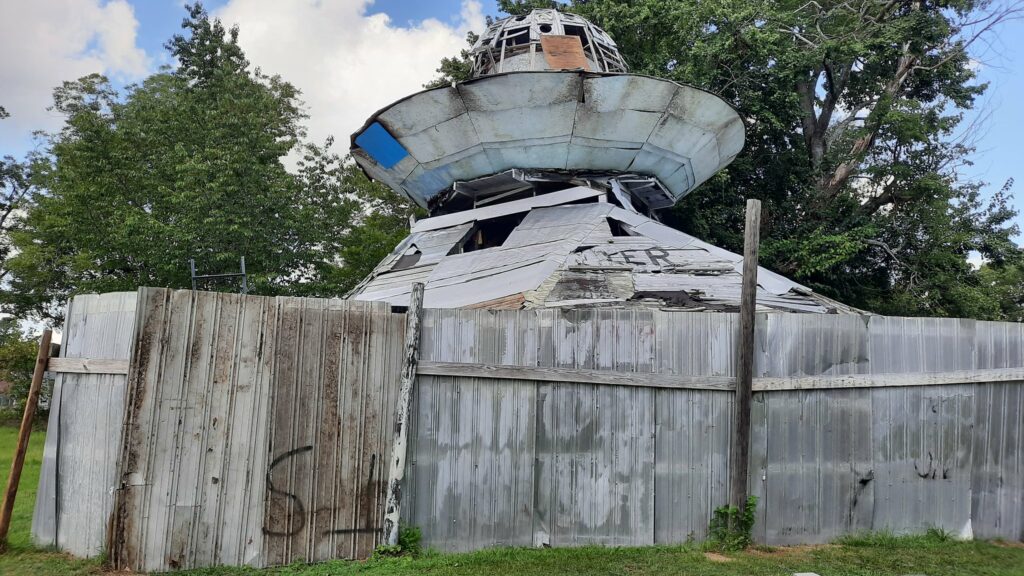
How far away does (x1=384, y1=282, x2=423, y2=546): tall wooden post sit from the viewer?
527cm

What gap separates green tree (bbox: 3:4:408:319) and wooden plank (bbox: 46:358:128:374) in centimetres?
1043

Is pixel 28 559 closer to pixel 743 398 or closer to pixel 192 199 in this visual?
pixel 743 398

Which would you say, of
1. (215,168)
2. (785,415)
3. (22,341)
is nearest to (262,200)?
(215,168)

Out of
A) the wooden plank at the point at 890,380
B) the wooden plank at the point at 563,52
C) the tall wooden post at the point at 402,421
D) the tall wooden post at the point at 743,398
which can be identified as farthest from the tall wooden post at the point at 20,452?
the wooden plank at the point at 563,52

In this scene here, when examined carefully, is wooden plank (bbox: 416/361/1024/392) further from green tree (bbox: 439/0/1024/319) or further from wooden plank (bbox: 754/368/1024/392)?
green tree (bbox: 439/0/1024/319)

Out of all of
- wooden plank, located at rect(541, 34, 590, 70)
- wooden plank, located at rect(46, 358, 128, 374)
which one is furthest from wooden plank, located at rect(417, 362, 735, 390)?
wooden plank, located at rect(541, 34, 590, 70)

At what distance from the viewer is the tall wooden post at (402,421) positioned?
17.3 feet

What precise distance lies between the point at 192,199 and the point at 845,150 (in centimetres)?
1790

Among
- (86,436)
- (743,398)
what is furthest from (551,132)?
(86,436)

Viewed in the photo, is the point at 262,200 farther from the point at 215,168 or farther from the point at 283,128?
the point at 283,128

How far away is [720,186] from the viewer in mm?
17656

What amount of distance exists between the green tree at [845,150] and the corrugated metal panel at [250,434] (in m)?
13.3

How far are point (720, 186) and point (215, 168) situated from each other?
1280 centimetres

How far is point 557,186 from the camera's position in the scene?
1020 cm
